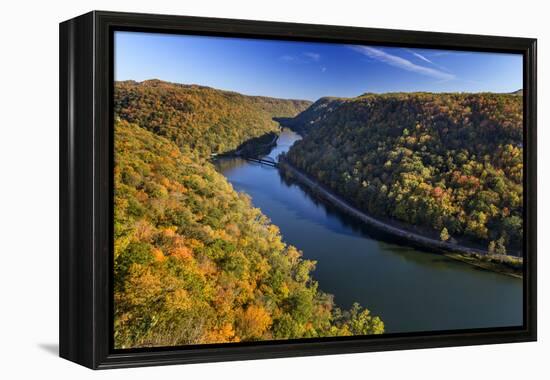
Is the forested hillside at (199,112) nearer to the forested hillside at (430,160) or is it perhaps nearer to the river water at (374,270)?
the river water at (374,270)

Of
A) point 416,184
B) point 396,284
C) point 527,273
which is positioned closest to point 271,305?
point 396,284

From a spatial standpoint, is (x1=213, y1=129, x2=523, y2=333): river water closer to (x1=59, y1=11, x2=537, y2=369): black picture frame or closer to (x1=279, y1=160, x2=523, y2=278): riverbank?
(x1=279, y1=160, x2=523, y2=278): riverbank

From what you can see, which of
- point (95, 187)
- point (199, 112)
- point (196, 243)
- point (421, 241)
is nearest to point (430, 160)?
point (421, 241)

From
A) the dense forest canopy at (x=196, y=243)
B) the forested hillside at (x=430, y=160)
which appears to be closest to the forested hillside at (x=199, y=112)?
the dense forest canopy at (x=196, y=243)

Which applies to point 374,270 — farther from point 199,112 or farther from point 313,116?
point 199,112

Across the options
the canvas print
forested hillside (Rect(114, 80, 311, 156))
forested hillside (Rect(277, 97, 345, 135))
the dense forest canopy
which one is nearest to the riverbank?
the canvas print

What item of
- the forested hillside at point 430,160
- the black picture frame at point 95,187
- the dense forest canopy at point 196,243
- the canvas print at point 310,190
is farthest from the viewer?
the forested hillside at point 430,160
